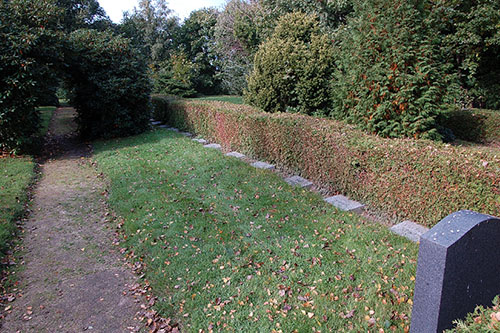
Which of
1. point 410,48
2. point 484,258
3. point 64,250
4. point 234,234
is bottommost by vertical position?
point 64,250

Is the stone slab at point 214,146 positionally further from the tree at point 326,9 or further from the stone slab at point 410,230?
the tree at point 326,9

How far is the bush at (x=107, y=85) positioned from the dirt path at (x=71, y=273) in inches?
212

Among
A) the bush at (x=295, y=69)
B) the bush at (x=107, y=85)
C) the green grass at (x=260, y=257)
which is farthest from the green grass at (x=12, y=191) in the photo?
the bush at (x=295, y=69)

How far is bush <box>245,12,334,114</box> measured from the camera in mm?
8438

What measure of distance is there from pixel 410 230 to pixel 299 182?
239cm

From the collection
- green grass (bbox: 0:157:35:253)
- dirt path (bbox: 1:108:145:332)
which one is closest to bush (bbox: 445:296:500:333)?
dirt path (bbox: 1:108:145:332)

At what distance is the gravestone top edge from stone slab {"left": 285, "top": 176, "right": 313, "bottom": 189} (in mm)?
3935

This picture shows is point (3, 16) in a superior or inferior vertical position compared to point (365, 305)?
superior

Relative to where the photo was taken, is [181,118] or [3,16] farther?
[181,118]

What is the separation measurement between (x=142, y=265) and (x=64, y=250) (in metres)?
1.36

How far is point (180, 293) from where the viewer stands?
3426 millimetres

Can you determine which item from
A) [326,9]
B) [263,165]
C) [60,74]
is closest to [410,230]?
[263,165]

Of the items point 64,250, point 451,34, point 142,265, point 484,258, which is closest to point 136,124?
point 64,250

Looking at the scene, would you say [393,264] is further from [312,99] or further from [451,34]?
[451,34]
